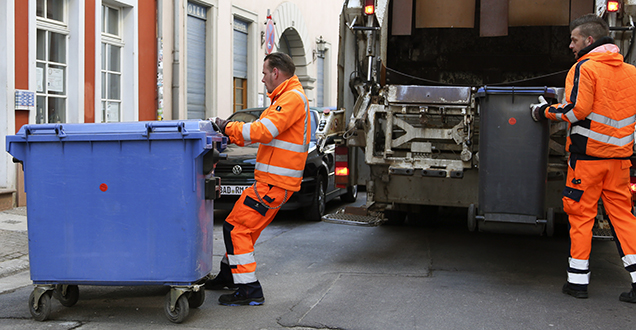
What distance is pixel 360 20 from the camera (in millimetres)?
5582

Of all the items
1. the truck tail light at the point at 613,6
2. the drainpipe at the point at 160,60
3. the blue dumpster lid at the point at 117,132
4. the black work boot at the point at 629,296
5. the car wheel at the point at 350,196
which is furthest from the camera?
the drainpipe at the point at 160,60

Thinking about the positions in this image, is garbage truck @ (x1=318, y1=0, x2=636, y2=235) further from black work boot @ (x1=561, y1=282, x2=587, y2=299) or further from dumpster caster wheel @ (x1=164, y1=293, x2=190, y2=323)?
dumpster caster wheel @ (x1=164, y1=293, x2=190, y2=323)

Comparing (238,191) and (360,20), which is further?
(238,191)

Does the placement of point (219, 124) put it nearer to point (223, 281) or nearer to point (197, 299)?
point (197, 299)

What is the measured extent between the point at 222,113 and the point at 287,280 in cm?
944

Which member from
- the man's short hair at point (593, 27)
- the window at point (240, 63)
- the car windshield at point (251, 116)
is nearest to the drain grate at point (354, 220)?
the man's short hair at point (593, 27)

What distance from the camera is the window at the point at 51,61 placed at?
8.67m

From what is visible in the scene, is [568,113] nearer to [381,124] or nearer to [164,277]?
[381,124]

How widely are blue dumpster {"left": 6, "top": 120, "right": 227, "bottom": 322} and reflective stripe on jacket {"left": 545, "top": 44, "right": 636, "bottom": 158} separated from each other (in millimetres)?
2302

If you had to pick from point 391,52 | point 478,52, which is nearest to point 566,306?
point 391,52

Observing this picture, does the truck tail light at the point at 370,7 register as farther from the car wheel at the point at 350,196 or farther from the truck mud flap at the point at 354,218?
the car wheel at the point at 350,196

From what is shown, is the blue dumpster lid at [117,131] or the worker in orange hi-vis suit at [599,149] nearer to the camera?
the blue dumpster lid at [117,131]

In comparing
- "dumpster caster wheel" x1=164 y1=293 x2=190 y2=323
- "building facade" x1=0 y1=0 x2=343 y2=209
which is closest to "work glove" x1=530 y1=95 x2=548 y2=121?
"dumpster caster wheel" x1=164 y1=293 x2=190 y2=323

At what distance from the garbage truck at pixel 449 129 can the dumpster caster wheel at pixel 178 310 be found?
2048 millimetres
